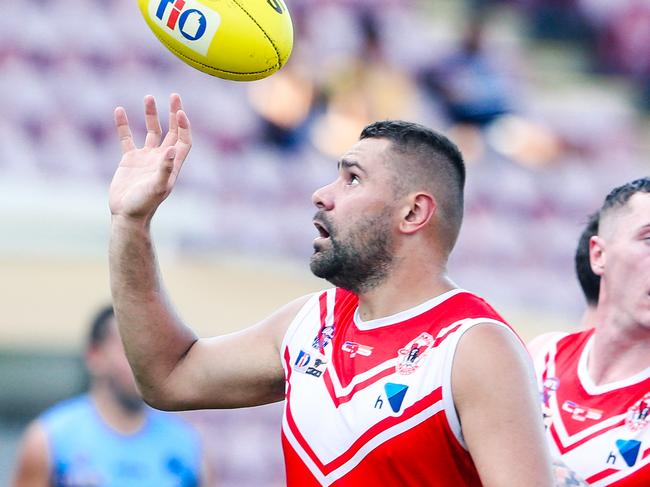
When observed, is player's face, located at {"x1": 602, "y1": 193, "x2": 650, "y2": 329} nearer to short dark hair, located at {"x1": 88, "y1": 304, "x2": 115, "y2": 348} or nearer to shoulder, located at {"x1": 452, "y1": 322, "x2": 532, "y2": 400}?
shoulder, located at {"x1": 452, "y1": 322, "x2": 532, "y2": 400}

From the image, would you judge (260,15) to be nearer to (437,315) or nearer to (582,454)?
(437,315)

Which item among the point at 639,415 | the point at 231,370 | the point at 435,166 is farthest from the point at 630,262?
the point at 231,370

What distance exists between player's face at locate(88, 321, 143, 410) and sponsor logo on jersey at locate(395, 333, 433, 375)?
9.55 ft

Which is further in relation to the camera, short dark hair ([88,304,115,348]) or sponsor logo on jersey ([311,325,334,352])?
short dark hair ([88,304,115,348])

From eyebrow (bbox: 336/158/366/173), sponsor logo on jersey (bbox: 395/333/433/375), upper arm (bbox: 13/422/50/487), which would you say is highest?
eyebrow (bbox: 336/158/366/173)

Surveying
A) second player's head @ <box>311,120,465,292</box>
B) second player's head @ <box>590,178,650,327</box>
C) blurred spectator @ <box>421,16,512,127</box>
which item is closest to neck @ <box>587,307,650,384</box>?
second player's head @ <box>590,178,650,327</box>

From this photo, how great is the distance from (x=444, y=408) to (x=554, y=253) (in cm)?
728

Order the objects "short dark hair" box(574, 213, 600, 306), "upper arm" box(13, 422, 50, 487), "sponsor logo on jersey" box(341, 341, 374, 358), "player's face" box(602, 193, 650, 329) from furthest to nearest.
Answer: "upper arm" box(13, 422, 50, 487), "short dark hair" box(574, 213, 600, 306), "player's face" box(602, 193, 650, 329), "sponsor logo on jersey" box(341, 341, 374, 358)

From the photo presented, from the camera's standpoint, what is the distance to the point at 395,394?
340cm

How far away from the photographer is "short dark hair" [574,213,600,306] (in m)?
4.85

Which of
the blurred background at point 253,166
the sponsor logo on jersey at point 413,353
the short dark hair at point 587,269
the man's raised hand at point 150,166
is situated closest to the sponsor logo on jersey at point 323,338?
the sponsor logo on jersey at point 413,353

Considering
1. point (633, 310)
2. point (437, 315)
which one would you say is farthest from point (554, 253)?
point (437, 315)

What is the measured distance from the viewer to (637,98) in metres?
11.8

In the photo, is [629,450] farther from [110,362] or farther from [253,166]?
[253,166]
